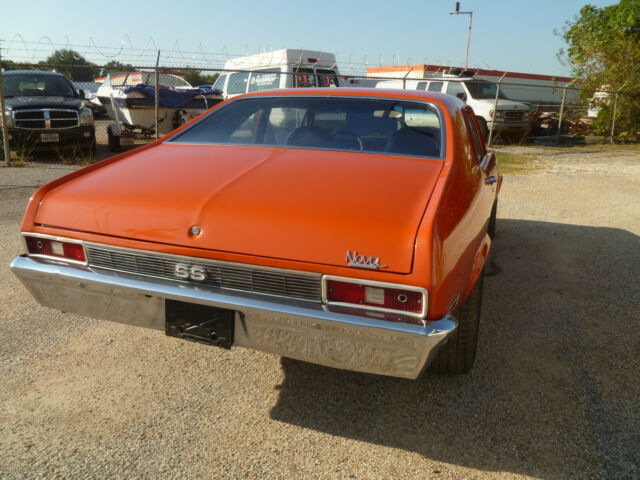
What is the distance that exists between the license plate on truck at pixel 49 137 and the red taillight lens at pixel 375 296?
9195mm

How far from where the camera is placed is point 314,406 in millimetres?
2488

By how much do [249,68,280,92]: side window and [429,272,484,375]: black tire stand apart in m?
10.3

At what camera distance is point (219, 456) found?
2117mm

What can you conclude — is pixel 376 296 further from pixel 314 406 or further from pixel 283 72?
pixel 283 72

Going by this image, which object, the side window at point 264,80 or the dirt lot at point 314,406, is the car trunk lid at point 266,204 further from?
the side window at point 264,80

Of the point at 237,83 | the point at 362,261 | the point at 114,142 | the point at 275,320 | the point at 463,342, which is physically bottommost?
the point at 463,342

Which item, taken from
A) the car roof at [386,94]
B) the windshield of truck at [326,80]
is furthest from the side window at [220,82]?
the car roof at [386,94]

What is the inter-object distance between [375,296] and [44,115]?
9.41 meters

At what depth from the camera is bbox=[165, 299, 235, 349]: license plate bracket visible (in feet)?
6.77

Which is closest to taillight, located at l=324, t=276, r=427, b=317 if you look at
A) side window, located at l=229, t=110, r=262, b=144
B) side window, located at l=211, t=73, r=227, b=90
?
Result: side window, located at l=229, t=110, r=262, b=144

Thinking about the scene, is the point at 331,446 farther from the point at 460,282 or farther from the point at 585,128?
the point at 585,128

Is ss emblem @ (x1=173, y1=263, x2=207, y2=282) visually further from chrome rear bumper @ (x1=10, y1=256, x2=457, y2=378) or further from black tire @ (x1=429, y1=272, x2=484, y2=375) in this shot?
black tire @ (x1=429, y1=272, x2=484, y2=375)

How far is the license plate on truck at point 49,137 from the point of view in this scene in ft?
30.7

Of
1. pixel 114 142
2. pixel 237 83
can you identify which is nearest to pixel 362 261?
pixel 114 142
